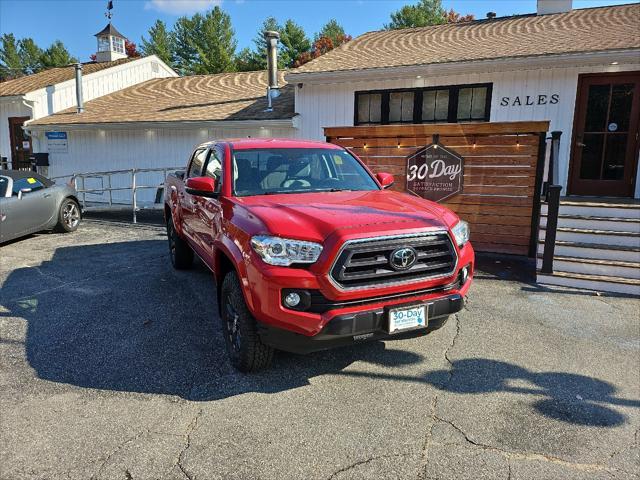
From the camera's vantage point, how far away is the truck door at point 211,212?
4098 millimetres

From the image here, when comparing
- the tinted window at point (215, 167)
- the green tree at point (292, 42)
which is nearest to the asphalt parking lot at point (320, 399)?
the tinted window at point (215, 167)

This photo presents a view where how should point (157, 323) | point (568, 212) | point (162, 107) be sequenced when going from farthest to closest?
point (162, 107) → point (568, 212) → point (157, 323)

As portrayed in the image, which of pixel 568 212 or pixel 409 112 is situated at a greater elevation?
pixel 409 112

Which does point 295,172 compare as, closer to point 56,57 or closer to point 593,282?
point 593,282

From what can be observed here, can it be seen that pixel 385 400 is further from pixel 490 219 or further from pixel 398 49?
pixel 398 49

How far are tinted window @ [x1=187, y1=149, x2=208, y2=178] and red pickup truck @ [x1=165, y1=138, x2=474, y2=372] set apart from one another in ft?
3.87

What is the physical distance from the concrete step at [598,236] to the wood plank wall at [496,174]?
54cm

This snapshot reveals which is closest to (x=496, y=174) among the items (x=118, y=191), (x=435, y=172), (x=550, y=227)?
(x=435, y=172)

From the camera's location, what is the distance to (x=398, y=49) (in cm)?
1166

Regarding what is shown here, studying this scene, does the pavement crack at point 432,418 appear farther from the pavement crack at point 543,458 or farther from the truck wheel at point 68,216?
the truck wheel at point 68,216

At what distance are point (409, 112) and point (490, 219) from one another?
433cm

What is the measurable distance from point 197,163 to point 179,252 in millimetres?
1562

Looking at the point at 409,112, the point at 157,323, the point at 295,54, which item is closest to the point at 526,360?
the point at 157,323

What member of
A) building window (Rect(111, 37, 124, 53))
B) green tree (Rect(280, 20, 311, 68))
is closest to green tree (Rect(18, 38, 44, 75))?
green tree (Rect(280, 20, 311, 68))
